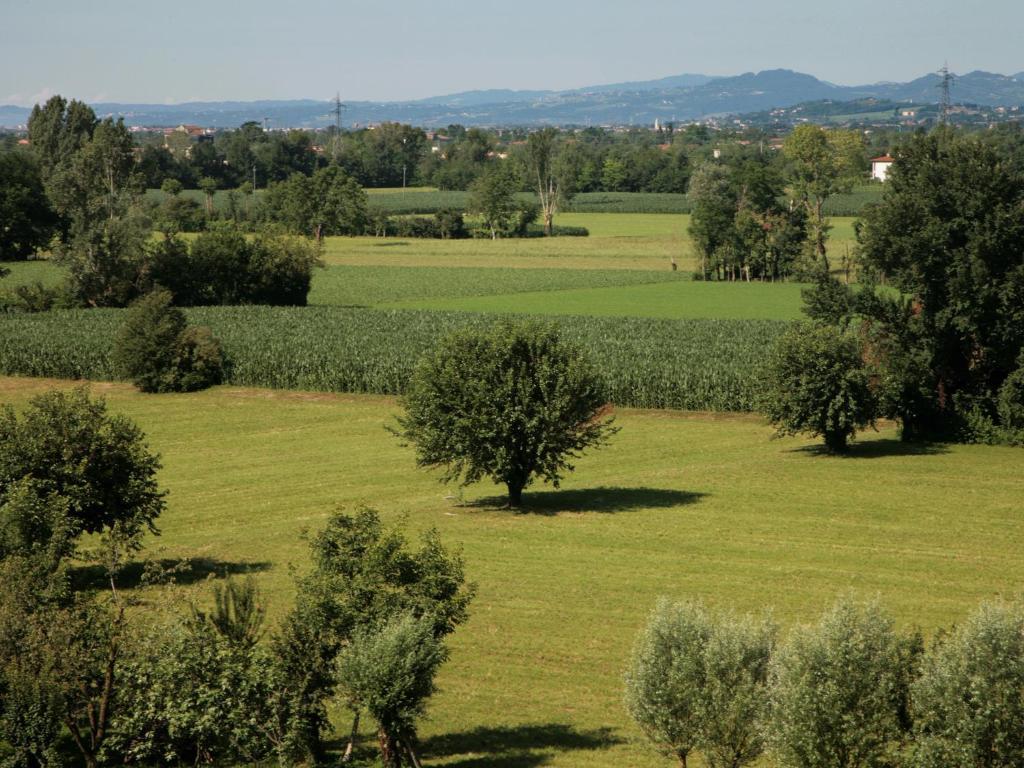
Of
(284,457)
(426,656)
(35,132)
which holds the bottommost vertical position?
(284,457)

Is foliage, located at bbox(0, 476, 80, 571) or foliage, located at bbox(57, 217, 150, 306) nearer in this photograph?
foliage, located at bbox(0, 476, 80, 571)

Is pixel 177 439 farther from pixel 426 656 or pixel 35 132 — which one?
pixel 35 132

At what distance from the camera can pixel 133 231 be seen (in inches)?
3270

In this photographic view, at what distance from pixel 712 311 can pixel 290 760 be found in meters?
68.4

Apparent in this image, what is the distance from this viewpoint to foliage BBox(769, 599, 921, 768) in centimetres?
1698

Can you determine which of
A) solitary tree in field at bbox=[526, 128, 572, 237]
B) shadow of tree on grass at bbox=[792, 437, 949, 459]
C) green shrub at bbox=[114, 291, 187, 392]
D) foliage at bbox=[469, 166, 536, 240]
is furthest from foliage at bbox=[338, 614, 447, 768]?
solitary tree in field at bbox=[526, 128, 572, 237]

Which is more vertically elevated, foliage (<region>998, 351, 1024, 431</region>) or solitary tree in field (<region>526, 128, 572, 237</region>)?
solitary tree in field (<region>526, 128, 572, 237</region>)

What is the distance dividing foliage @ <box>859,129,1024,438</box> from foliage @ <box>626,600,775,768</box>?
3219 centimetres

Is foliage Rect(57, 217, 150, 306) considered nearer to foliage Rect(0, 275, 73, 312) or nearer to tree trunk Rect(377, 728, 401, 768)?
foliage Rect(0, 275, 73, 312)

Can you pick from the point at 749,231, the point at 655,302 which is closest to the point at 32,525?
the point at 655,302

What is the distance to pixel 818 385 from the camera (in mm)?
45875

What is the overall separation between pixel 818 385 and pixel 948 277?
787 centimetres

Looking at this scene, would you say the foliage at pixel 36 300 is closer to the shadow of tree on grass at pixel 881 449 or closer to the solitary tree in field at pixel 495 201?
the shadow of tree on grass at pixel 881 449

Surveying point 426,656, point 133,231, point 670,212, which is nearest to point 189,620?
point 426,656
